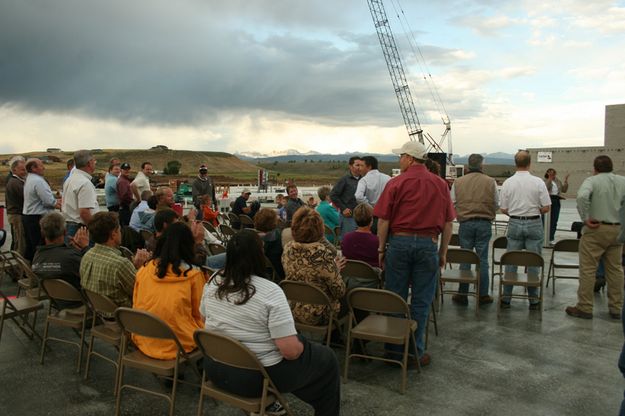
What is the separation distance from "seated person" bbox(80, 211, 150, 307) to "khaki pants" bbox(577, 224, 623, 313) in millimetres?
4393

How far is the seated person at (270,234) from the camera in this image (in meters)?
4.31

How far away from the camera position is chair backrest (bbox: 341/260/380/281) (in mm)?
3871

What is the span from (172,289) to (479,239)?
12.1 feet

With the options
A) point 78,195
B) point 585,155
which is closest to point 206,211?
point 78,195

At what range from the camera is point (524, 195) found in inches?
203

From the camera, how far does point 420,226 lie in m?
3.45

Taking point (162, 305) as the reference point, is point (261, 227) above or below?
above

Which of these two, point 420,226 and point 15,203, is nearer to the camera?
point 420,226

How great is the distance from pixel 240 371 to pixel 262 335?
0.20 meters

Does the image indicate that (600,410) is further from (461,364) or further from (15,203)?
(15,203)

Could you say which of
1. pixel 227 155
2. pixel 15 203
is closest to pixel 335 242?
pixel 15 203

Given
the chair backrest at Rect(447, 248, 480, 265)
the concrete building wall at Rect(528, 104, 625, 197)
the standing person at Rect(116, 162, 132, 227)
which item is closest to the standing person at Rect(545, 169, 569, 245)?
the chair backrest at Rect(447, 248, 480, 265)

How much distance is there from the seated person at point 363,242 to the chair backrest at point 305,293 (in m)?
1.02

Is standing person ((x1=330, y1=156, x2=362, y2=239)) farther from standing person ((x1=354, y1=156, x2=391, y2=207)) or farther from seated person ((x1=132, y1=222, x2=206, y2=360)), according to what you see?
seated person ((x1=132, y1=222, x2=206, y2=360))
